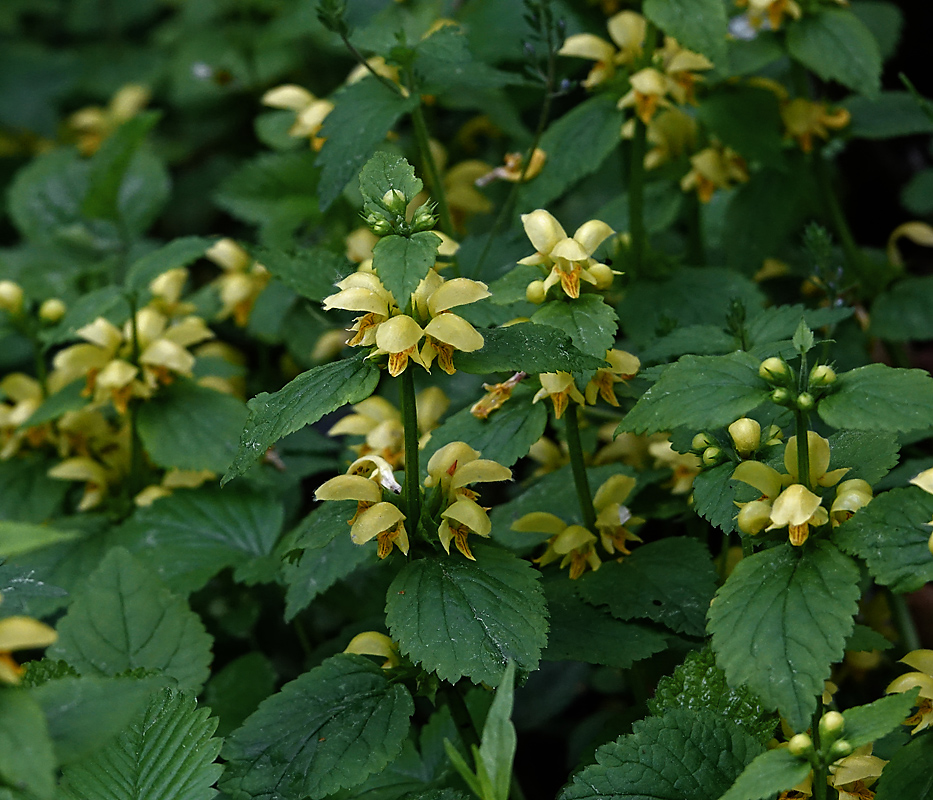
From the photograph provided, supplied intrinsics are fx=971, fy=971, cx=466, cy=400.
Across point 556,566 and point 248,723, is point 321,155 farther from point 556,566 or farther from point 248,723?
point 248,723

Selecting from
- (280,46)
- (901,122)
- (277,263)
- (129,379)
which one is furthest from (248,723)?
(280,46)

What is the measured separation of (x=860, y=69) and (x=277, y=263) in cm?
124

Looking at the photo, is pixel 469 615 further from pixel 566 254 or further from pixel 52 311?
pixel 52 311

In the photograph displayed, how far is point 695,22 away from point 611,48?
0.30 meters

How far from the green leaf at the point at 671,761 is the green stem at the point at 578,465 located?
40cm

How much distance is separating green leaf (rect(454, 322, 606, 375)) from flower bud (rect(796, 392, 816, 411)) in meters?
0.25

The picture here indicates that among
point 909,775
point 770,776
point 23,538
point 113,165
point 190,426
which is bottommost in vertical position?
point 190,426

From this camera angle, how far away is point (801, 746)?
3.56 feet

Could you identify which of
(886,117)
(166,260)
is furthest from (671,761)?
(886,117)

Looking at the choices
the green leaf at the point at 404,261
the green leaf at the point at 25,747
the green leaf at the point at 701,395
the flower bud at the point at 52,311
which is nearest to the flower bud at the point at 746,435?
the green leaf at the point at 701,395

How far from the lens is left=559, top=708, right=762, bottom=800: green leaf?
1219 millimetres

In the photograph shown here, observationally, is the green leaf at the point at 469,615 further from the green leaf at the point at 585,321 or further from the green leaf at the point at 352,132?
the green leaf at the point at 352,132

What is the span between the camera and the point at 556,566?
1685 millimetres

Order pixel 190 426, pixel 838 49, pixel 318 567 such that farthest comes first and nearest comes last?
pixel 190 426 → pixel 838 49 → pixel 318 567
